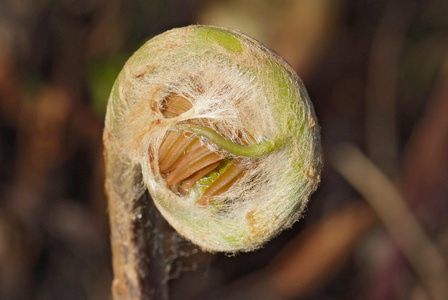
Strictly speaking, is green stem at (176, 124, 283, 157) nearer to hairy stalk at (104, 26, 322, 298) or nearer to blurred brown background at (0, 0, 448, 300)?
hairy stalk at (104, 26, 322, 298)

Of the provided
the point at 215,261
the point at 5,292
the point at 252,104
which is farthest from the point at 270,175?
the point at 5,292

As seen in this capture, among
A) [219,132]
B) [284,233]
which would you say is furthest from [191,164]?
[284,233]

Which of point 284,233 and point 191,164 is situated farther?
point 284,233

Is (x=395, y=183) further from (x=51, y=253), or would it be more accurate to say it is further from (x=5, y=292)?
(x=5, y=292)

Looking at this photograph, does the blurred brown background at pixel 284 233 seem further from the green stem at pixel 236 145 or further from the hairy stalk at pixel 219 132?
the green stem at pixel 236 145

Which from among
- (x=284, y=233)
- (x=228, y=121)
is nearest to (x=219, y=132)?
(x=228, y=121)

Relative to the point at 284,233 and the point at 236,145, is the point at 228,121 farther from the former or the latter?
the point at 284,233

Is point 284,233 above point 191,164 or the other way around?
the other way around
